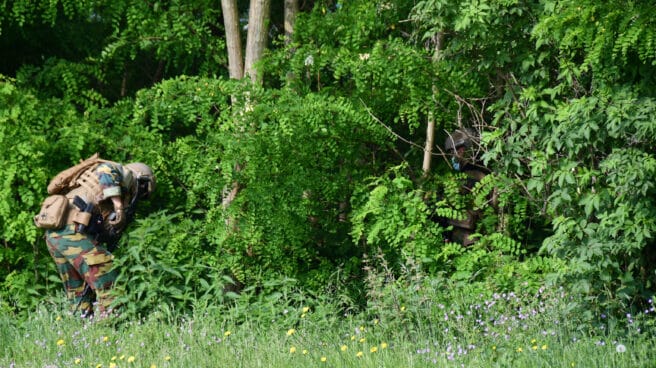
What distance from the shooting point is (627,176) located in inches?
224

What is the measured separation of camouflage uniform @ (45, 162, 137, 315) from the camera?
7.38m

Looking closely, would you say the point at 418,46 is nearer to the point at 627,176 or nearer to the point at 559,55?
the point at 559,55

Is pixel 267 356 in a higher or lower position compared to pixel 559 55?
lower

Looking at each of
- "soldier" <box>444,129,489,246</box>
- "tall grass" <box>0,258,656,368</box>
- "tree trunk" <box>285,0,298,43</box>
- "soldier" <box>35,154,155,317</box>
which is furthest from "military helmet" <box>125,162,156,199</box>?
"soldier" <box>444,129,489,246</box>

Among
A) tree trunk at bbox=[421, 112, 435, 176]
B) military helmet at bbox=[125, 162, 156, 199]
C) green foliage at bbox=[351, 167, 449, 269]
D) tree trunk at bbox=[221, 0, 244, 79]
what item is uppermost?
tree trunk at bbox=[221, 0, 244, 79]

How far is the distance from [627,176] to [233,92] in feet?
10.9

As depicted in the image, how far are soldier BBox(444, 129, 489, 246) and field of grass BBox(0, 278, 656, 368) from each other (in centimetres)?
137

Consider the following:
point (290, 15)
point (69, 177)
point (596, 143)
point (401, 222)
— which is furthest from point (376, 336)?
point (290, 15)

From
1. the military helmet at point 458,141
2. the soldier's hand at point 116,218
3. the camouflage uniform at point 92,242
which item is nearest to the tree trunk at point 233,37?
the camouflage uniform at point 92,242

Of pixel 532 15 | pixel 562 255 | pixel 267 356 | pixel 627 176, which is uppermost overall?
pixel 532 15

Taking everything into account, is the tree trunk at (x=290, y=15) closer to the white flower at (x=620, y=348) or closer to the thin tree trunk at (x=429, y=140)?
the thin tree trunk at (x=429, y=140)

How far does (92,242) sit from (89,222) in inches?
6.6

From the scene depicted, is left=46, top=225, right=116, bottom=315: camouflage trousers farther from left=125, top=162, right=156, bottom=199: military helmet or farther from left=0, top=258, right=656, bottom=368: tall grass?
left=125, top=162, right=156, bottom=199: military helmet

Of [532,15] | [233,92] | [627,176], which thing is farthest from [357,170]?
[627,176]
